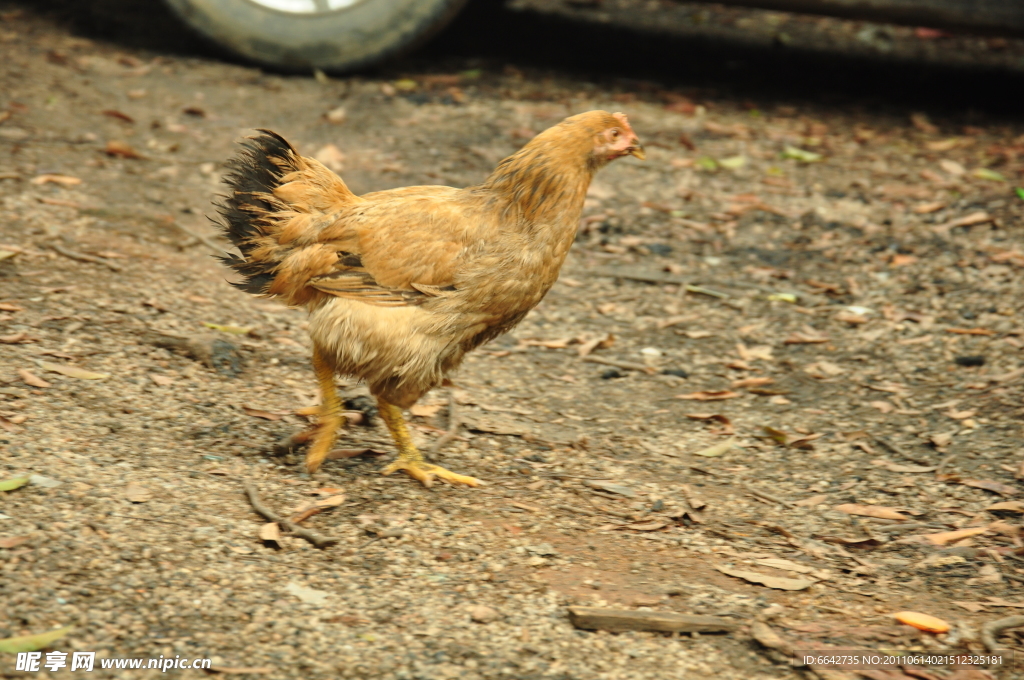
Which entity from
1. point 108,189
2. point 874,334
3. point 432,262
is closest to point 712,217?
point 874,334

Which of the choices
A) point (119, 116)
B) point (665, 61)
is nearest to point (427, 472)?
point (119, 116)

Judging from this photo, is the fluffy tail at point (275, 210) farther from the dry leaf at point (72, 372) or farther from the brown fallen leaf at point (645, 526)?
the brown fallen leaf at point (645, 526)

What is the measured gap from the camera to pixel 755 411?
470cm

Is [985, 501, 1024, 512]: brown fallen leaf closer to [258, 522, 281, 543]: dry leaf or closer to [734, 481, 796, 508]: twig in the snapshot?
[734, 481, 796, 508]: twig

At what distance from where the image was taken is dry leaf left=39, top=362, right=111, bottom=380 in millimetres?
3984

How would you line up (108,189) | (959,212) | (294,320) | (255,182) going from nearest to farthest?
1. (255,182)
2. (294,320)
3. (108,189)
4. (959,212)

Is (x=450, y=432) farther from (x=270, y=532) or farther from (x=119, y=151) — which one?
(x=119, y=151)

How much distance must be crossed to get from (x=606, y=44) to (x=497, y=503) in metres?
5.78

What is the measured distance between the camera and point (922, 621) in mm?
3037

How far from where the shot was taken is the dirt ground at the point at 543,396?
116 inches

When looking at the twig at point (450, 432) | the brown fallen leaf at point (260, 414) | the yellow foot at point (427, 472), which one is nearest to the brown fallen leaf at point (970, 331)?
the twig at point (450, 432)

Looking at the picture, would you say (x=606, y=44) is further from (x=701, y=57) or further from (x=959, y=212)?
(x=959, y=212)

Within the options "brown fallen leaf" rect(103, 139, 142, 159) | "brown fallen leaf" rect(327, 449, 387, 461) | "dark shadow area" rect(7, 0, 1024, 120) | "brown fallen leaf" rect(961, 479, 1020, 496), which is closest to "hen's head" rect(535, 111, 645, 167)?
"brown fallen leaf" rect(327, 449, 387, 461)

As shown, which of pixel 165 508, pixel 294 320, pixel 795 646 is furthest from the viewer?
pixel 294 320
